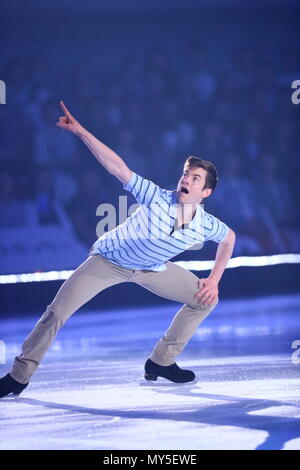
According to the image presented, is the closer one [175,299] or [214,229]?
[214,229]

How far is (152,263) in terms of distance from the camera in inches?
193

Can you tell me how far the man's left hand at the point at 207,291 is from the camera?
490 centimetres

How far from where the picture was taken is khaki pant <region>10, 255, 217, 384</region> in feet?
14.9

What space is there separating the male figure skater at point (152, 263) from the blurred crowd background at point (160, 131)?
145 inches

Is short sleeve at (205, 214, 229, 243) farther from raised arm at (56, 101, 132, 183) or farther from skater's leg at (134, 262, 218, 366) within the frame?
raised arm at (56, 101, 132, 183)

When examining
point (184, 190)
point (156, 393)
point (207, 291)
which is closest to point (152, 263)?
point (207, 291)

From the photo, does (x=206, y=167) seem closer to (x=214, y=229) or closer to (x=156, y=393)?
(x=214, y=229)

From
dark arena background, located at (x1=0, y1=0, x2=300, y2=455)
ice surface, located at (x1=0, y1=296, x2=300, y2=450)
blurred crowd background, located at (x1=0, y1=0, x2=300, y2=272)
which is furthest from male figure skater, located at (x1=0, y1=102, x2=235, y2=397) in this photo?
blurred crowd background, located at (x1=0, y1=0, x2=300, y2=272)

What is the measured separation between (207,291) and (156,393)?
63 centimetres

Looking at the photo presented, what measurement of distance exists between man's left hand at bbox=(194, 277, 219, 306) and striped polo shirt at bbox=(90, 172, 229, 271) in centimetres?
25

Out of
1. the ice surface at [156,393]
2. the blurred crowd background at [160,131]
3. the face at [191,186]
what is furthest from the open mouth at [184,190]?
the blurred crowd background at [160,131]

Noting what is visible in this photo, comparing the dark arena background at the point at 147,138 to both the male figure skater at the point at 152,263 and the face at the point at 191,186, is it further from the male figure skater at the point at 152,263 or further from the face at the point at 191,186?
the face at the point at 191,186

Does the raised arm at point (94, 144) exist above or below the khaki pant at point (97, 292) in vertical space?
above
